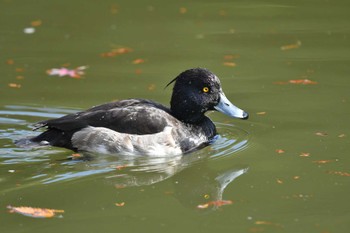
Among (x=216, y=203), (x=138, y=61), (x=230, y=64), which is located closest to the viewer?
(x=216, y=203)

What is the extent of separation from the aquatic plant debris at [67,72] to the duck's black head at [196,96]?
2861 millimetres

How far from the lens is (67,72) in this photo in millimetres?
13055

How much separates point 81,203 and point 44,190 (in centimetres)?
60

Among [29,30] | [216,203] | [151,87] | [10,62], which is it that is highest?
[29,30]

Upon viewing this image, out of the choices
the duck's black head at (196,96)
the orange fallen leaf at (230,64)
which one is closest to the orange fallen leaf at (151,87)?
the orange fallen leaf at (230,64)

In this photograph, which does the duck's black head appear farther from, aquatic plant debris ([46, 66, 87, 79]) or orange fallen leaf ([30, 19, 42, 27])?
orange fallen leaf ([30, 19, 42, 27])

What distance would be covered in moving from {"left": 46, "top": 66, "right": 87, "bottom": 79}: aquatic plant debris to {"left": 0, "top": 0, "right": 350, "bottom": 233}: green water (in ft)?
0.47

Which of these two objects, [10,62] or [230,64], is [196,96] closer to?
[230,64]

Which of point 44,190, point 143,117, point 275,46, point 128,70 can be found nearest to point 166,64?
point 128,70

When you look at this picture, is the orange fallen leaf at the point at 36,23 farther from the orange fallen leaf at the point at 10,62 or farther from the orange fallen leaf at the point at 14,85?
the orange fallen leaf at the point at 14,85

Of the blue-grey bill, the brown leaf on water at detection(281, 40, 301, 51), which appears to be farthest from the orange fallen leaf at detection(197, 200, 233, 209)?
the brown leaf on water at detection(281, 40, 301, 51)

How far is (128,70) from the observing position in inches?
518

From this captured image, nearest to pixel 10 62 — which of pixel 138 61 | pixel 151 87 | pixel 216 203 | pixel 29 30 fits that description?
pixel 29 30

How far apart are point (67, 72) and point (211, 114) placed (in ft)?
8.68
